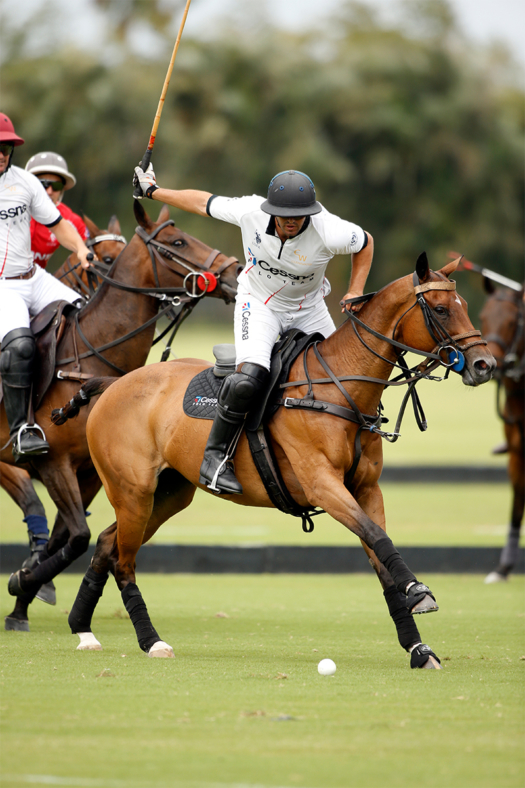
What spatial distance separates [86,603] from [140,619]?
0.45m

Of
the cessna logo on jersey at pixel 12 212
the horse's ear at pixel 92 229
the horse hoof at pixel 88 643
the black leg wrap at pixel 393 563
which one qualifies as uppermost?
the cessna logo on jersey at pixel 12 212

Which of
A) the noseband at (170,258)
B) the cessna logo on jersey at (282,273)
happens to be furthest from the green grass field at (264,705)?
the noseband at (170,258)

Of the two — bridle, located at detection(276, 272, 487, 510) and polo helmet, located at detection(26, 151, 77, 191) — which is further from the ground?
polo helmet, located at detection(26, 151, 77, 191)

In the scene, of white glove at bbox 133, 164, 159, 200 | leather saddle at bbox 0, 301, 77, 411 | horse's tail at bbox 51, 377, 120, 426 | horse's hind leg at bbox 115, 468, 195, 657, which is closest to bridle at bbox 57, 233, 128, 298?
leather saddle at bbox 0, 301, 77, 411

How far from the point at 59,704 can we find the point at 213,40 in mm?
37765

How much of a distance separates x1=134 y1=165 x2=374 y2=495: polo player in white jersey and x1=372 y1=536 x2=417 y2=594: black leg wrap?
812 millimetres

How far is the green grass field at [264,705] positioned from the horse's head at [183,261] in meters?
2.04

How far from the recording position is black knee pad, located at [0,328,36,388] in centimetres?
600

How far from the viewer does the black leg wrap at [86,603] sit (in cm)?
554

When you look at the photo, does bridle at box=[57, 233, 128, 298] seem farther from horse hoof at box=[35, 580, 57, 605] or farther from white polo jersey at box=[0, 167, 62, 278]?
horse hoof at box=[35, 580, 57, 605]

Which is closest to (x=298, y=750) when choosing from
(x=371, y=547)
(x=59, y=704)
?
(x=59, y=704)

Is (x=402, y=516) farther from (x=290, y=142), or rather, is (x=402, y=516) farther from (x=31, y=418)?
(x=290, y=142)

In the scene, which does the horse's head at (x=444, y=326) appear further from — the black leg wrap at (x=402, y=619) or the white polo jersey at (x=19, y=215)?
the white polo jersey at (x=19, y=215)

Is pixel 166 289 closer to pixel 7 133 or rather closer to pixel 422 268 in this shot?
pixel 7 133
